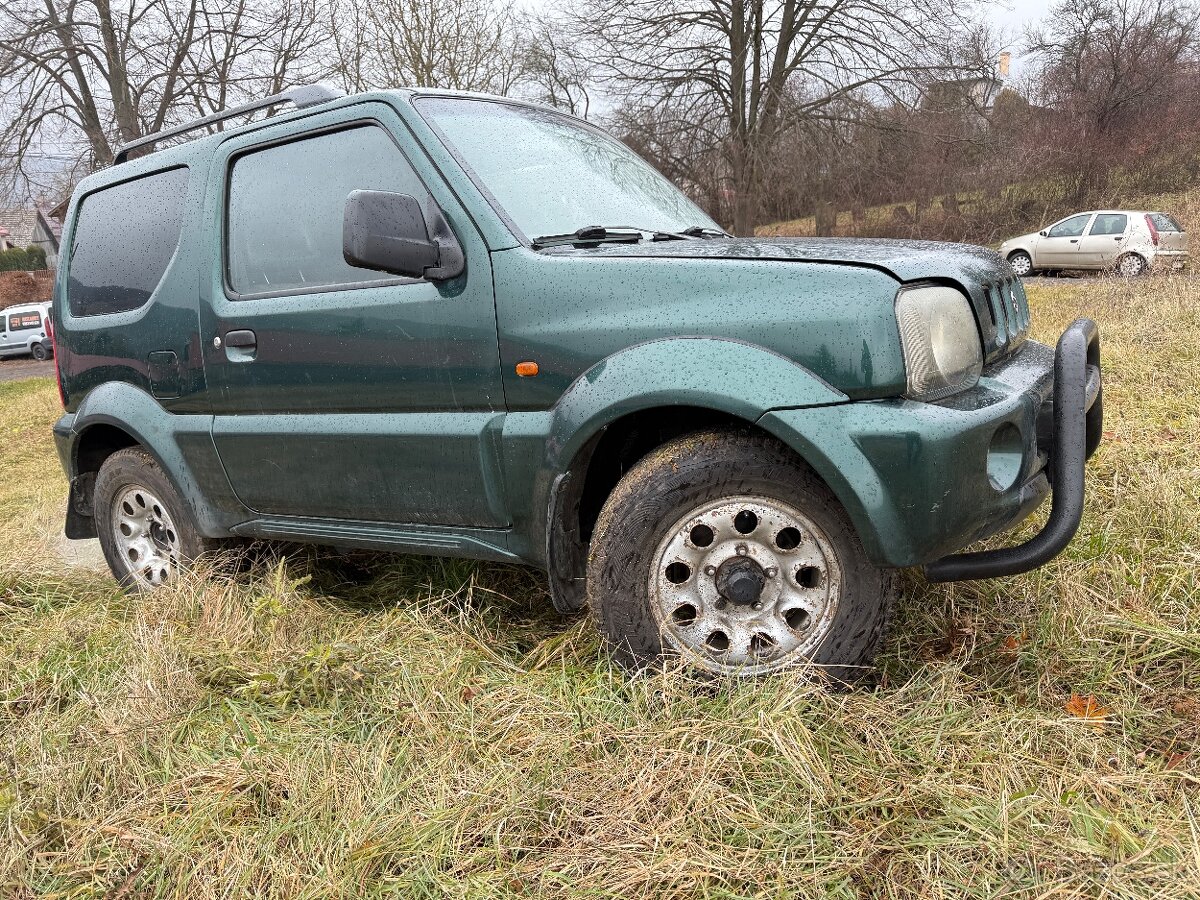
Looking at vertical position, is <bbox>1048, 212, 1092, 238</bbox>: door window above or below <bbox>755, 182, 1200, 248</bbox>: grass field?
below

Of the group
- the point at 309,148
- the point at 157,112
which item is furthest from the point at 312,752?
the point at 157,112

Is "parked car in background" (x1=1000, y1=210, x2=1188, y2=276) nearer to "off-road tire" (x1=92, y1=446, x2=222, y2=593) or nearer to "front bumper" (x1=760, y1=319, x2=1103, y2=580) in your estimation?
"front bumper" (x1=760, y1=319, x2=1103, y2=580)

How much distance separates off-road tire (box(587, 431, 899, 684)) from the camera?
2238 millimetres

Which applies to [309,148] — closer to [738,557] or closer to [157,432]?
[157,432]

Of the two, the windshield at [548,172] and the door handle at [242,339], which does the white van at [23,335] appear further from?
the windshield at [548,172]

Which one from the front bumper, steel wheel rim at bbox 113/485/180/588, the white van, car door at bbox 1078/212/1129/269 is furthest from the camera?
the white van

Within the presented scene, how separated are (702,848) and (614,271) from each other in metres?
1.46

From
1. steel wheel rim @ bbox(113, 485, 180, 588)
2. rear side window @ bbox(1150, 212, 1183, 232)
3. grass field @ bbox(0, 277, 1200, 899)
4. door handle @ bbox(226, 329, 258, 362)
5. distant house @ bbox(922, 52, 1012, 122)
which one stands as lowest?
grass field @ bbox(0, 277, 1200, 899)

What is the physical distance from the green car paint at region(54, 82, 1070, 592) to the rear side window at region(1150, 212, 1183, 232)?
14441mm

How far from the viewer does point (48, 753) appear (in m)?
2.43

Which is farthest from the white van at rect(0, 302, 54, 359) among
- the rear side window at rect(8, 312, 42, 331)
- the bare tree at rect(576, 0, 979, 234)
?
the bare tree at rect(576, 0, 979, 234)

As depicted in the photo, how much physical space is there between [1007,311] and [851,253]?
0.69 meters

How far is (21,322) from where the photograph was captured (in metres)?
24.2

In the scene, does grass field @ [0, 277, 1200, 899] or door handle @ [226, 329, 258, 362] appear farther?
door handle @ [226, 329, 258, 362]
